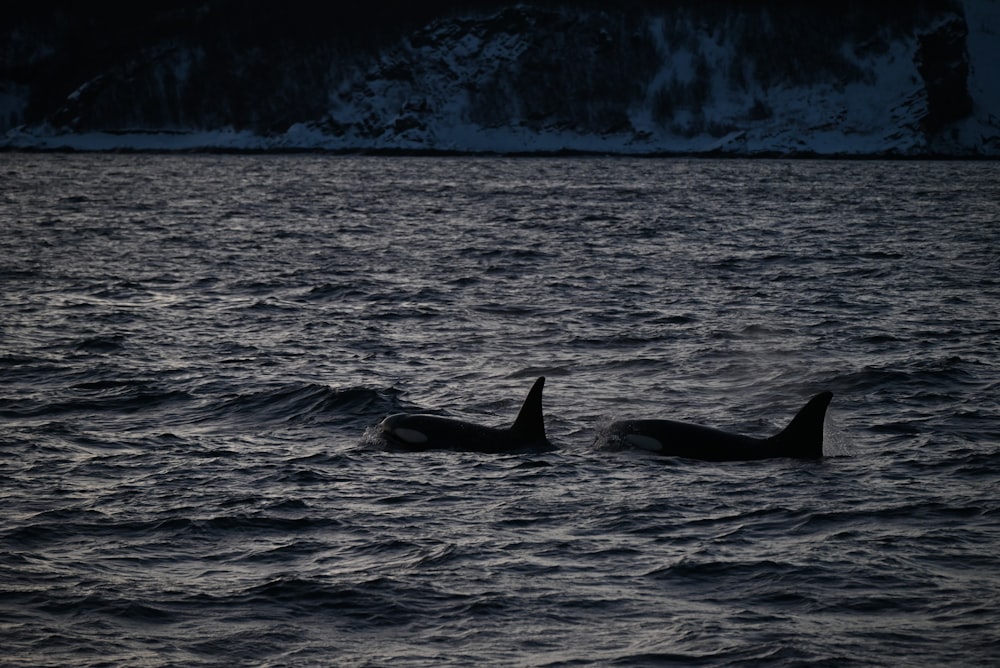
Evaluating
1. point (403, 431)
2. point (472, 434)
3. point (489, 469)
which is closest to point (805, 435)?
point (489, 469)

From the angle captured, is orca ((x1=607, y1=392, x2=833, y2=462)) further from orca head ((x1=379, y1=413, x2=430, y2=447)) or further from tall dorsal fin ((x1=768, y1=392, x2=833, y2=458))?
orca head ((x1=379, y1=413, x2=430, y2=447))

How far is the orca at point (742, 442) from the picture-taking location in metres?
17.5

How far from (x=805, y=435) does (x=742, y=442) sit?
848 millimetres

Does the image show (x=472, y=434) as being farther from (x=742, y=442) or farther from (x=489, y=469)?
(x=742, y=442)

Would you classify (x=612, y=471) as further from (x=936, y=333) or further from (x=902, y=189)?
(x=902, y=189)

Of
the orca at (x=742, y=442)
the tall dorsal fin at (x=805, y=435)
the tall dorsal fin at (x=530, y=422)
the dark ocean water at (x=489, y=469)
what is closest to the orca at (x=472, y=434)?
the tall dorsal fin at (x=530, y=422)

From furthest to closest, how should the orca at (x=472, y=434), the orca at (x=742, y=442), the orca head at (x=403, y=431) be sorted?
the orca head at (x=403, y=431) < the orca at (x=472, y=434) < the orca at (x=742, y=442)

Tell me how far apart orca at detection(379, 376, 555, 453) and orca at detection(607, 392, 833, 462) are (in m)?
1.39

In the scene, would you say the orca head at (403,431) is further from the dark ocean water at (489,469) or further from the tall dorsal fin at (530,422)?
the tall dorsal fin at (530,422)

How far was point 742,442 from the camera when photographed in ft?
58.0

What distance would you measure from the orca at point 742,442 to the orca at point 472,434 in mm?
1391

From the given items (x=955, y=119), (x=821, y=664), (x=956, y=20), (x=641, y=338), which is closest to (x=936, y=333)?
(x=641, y=338)

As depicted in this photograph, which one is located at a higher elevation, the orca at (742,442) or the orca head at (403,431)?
the orca head at (403,431)

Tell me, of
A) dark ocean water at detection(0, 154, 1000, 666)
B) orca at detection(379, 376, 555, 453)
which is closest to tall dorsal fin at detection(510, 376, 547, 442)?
orca at detection(379, 376, 555, 453)
